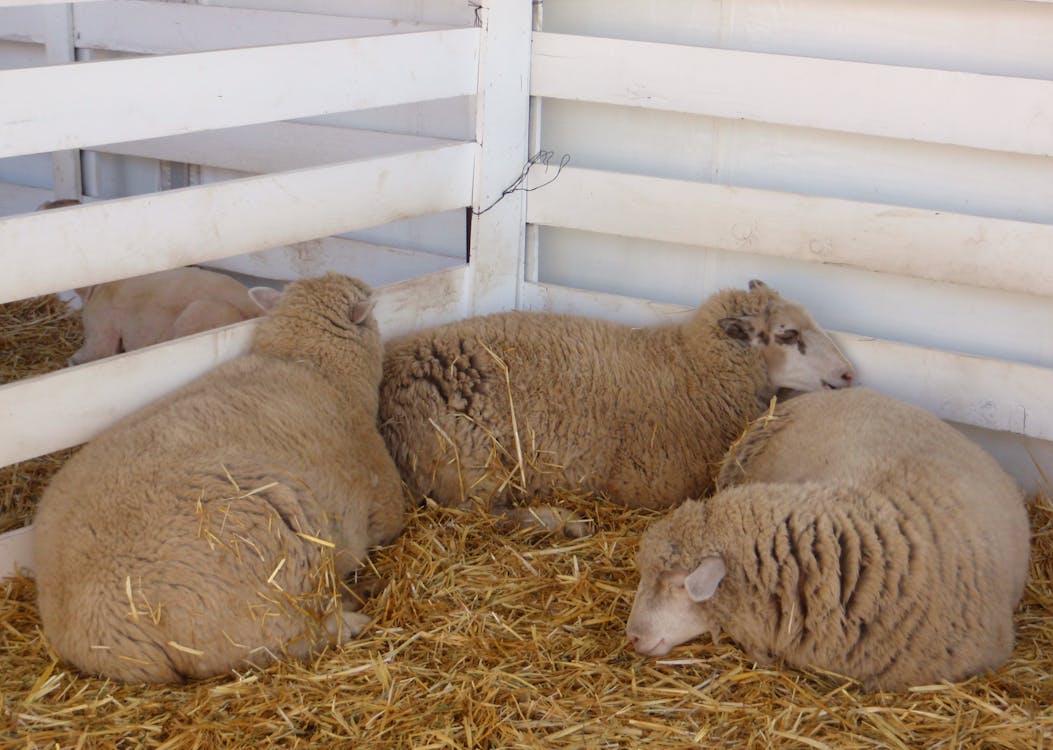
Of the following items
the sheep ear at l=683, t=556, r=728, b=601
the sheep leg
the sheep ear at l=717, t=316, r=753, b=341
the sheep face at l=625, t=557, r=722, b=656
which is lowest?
the sheep face at l=625, t=557, r=722, b=656

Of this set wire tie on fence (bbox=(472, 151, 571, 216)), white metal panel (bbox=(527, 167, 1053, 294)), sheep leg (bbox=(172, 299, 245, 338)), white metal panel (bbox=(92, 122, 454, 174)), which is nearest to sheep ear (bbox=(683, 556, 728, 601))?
white metal panel (bbox=(527, 167, 1053, 294))

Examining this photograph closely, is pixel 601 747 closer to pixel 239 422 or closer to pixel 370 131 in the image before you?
pixel 239 422

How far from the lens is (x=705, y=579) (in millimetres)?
3609

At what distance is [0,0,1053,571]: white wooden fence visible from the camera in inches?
161

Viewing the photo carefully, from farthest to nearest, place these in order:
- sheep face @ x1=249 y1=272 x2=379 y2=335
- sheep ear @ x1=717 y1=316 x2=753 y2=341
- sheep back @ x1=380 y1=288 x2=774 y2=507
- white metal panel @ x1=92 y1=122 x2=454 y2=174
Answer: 1. white metal panel @ x1=92 y1=122 x2=454 y2=174
2. sheep ear @ x1=717 y1=316 x2=753 y2=341
3. sheep back @ x1=380 y1=288 x2=774 y2=507
4. sheep face @ x1=249 y1=272 x2=379 y2=335

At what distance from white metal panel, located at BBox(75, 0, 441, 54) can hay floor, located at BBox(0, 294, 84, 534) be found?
1626 millimetres

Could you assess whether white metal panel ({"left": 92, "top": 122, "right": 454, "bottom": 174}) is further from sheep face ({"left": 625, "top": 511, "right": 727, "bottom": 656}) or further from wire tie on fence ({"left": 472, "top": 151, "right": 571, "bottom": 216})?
sheep face ({"left": 625, "top": 511, "right": 727, "bottom": 656})

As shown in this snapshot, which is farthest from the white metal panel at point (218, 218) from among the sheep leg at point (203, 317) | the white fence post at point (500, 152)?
the sheep leg at point (203, 317)

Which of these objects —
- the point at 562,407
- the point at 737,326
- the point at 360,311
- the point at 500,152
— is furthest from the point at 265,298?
the point at 737,326

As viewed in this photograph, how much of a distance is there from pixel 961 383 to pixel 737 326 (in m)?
0.92

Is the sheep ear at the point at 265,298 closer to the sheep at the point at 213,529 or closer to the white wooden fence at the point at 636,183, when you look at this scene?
the white wooden fence at the point at 636,183

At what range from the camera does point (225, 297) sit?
573cm

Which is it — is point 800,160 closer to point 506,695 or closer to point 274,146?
point 506,695

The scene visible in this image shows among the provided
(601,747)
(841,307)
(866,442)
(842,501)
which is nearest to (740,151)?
(841,307)
